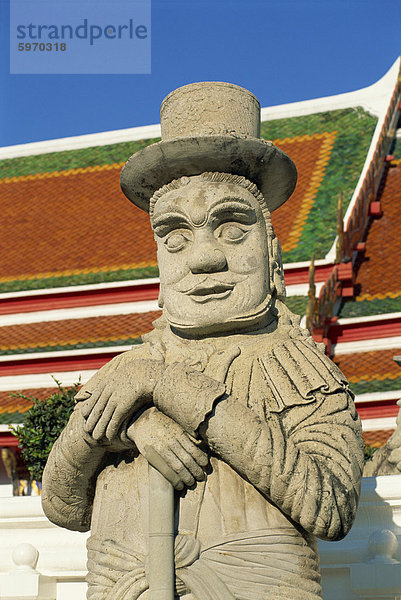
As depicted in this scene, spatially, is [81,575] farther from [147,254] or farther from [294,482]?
[147,254]

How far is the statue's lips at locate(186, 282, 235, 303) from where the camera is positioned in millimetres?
4383

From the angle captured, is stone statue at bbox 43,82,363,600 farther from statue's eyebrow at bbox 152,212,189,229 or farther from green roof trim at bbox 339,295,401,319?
green roof trim at bbox 339,295,401,319

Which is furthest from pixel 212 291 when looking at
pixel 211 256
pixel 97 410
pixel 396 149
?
pixel 396 149

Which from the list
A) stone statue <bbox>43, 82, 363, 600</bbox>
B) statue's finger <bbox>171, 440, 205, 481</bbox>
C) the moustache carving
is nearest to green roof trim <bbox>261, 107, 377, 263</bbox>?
stone statue <bbox>43, 82, 363, 600</bbox>

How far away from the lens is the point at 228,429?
12.8 ft

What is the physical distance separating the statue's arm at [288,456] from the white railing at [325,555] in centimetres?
214

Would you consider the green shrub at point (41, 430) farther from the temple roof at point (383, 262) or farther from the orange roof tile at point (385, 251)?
the orange roof tile at point (385, 251)

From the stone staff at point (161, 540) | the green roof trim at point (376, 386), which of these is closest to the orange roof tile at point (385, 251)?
the green roof trim at point (376, 386)

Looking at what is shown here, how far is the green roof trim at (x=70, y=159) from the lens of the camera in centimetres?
1923

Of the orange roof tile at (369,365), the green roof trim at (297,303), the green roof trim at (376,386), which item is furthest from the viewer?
the green roof trim at (297,303)

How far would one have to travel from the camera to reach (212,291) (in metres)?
4.41

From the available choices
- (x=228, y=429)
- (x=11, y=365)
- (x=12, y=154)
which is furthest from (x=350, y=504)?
(x=12, y=154)

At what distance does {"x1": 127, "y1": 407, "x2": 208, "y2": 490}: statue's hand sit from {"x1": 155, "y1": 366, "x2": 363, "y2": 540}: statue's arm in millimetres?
81

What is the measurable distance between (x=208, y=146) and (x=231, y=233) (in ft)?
1.40
